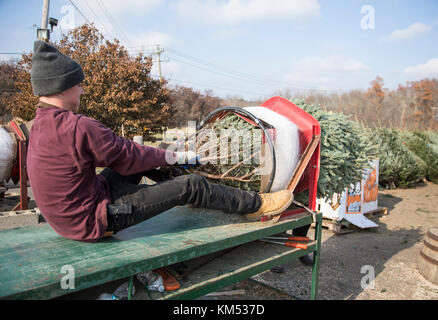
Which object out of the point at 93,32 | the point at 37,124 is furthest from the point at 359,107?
the point at 37,124

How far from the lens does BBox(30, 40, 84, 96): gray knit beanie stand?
229cm

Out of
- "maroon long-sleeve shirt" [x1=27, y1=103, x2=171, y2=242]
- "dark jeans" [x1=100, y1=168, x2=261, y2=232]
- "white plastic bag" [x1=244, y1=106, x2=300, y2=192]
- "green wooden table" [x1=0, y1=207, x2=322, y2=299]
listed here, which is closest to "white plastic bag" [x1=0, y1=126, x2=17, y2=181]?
"green wooden table" [x1=0, y1=207, x2=322, y2=299]

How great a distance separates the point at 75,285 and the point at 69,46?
15.0 meters

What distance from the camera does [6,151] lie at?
4.42 meters

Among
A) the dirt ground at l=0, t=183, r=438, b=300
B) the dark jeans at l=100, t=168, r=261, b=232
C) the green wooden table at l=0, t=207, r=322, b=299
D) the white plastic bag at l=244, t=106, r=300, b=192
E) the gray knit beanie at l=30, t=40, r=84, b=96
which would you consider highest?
the gray knit beanie at l=30, t=40, r=84, b=96

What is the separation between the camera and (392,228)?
294 inches

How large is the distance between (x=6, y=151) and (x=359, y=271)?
211 inches

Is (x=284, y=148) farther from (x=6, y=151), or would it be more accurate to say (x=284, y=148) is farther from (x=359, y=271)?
(x=6, y=151)

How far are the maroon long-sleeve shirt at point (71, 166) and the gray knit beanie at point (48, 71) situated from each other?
13cm

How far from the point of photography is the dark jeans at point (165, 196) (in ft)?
8.14

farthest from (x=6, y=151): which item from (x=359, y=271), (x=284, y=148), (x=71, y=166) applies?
(x=359, y=271)

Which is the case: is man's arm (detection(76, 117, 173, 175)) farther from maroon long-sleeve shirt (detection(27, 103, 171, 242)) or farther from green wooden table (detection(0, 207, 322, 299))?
green wooden table (detection(0, 207, 322, 299))

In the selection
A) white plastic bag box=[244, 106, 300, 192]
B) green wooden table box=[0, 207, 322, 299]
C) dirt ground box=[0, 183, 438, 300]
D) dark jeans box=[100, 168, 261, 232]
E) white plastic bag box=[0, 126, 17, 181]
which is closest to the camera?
green wooden table box=[0, 207, 322, 299]

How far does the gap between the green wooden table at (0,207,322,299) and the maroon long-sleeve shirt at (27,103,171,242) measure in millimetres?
194
